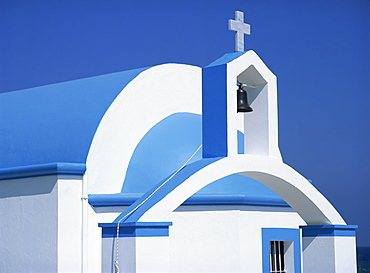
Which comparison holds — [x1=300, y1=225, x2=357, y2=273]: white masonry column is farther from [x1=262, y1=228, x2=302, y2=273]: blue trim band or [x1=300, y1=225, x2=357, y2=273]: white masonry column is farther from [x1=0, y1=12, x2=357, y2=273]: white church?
[x1=262, y1=228, x2=302, y2=273]: blue trim band

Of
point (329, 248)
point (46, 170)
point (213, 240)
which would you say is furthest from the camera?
point (213, 240)

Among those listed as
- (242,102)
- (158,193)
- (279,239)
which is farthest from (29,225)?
(279,239)

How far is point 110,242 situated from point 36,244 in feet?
10.2

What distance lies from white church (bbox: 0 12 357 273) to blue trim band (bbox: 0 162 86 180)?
2cm

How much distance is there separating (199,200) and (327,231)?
2060 mm

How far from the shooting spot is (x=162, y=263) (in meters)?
8.69

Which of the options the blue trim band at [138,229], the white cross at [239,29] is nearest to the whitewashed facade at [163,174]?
the white cross at [239,29]

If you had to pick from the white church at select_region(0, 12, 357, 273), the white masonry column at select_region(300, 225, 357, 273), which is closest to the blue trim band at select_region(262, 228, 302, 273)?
the white church at select_region(0, 12, 357, 273)

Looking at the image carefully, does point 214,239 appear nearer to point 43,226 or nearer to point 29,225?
point 43,226

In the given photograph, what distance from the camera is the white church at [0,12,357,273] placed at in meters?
9.57

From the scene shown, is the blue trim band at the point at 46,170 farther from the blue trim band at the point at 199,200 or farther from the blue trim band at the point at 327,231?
the blue trim band at the point at 327,231

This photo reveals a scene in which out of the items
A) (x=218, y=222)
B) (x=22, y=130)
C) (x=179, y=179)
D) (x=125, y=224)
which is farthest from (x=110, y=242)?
(x=22, y=130)

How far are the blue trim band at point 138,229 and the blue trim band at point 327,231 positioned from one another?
2.65 m

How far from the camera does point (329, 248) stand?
411 inches
